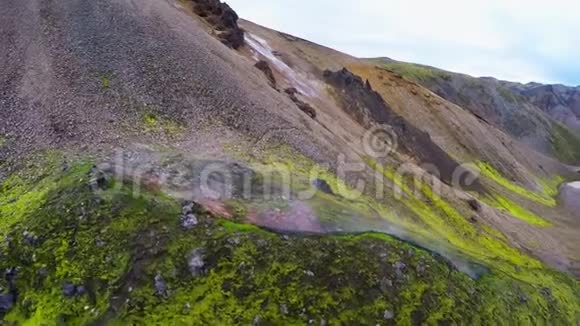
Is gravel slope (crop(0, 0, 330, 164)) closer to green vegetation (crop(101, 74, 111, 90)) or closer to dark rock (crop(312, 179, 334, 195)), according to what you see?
green vegetation (crop(101, 74, 111, 90))

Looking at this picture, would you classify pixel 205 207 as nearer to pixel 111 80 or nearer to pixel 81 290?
pixel 81 290

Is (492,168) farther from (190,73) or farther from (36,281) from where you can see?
(36,281)

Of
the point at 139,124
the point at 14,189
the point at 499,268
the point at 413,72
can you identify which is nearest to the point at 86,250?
the point at 14,189

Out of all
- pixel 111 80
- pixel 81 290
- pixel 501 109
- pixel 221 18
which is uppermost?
pixel 221 18

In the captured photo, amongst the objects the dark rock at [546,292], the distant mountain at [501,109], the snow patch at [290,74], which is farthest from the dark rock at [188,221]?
the distant mountain at [501,109]

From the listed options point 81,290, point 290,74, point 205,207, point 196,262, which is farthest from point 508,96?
point 81,290

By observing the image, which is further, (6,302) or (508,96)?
(508,96)

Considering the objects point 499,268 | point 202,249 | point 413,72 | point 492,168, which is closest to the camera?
point 202,249

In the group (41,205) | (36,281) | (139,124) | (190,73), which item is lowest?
(36,281)

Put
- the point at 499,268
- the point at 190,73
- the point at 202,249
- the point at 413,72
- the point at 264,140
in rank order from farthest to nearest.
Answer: the point at 413,72, the point at 190,73, the point at 264,140, the point at 499,268, the point at 202,249
